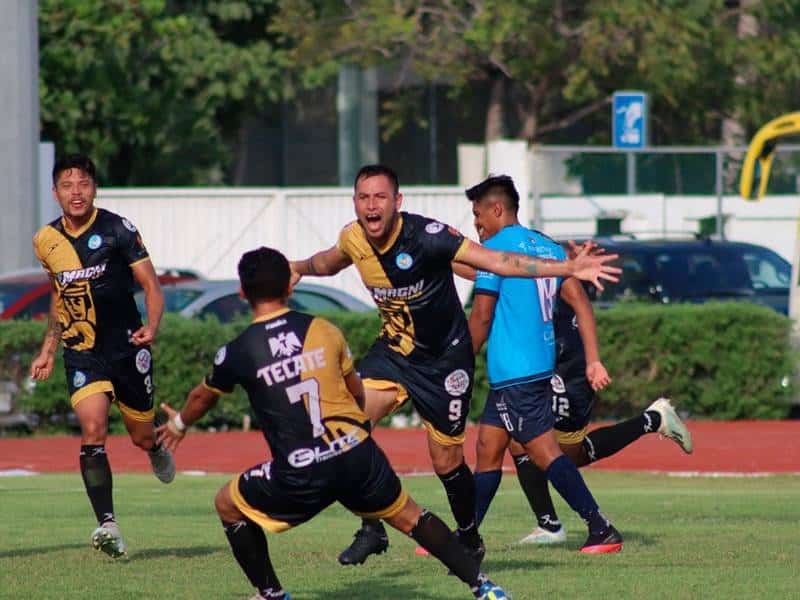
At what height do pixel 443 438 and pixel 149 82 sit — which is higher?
pixel 149 82

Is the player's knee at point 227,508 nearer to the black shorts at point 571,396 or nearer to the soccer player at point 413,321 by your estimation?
the soccer player at point 413,321

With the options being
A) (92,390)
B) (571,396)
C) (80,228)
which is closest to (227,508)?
(92,390)

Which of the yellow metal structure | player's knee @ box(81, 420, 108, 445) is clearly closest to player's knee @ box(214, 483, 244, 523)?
player's knee @ box(81, 420, 108, 445)

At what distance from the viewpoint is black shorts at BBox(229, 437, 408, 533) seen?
777 cm

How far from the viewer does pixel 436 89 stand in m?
42.8

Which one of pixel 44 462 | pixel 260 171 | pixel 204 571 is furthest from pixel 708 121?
pixel 204 571

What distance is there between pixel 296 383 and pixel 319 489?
45 cm

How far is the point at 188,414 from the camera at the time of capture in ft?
26.3

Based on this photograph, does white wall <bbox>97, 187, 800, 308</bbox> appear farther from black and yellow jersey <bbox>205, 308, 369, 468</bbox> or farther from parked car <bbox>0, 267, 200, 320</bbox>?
black and yellow jersey <bbox>205, 308, 369, 468</bbox>

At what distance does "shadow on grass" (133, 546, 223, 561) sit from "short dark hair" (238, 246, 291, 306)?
Result: 9.38ft

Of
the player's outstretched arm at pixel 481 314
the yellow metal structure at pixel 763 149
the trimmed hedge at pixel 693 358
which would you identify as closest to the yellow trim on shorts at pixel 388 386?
the player's outstretched arm at pixel 481 314

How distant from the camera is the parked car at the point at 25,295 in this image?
66.2 feet

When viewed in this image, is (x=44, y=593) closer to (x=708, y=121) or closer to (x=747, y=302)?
(x=747, y=302)

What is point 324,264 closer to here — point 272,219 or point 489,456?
point 489,456
